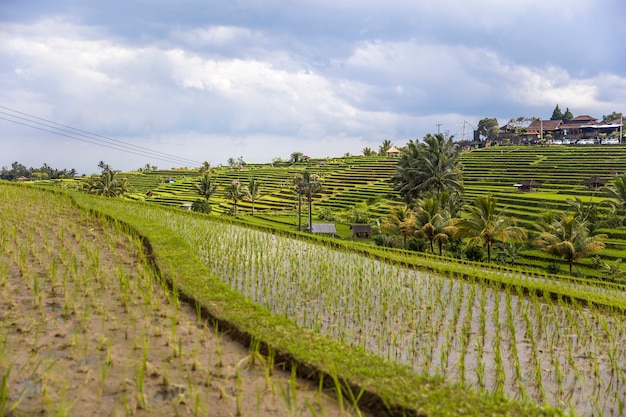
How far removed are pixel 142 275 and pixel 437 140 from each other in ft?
70.9

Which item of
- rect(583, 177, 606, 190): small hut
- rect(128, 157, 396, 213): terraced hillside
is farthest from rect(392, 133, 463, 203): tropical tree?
rect(583, 177, 606, 190): small hut

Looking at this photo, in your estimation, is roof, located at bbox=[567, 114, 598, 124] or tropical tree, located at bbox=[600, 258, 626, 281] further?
roof, located at bbox=[567, 114, 598, 124]

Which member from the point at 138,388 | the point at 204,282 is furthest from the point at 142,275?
the point at 138,388

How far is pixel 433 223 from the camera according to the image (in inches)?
852

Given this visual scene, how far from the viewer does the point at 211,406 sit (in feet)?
13.6

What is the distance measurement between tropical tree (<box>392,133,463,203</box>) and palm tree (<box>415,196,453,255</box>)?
5082 mm

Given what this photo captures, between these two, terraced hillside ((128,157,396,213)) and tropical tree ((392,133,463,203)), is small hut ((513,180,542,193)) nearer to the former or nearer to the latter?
terraced hillside ((128,157,396,213))

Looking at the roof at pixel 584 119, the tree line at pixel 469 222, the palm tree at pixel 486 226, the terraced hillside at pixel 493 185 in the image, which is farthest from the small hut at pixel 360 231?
the roof at pixel 584 119

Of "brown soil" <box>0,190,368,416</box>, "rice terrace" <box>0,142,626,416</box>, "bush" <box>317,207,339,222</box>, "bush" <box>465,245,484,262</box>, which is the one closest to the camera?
"brown soil" <box>0,190,368,416</box>

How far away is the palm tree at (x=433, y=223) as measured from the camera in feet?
69.8

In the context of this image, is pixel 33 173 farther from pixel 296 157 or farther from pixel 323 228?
pixel 323 228

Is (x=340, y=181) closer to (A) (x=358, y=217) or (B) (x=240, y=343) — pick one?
(A) (x=358, y=217)

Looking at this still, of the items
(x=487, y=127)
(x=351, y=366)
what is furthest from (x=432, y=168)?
(x=487, y=127)

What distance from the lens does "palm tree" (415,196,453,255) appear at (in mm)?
21266
